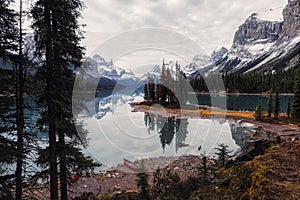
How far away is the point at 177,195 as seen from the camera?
11.7 metres

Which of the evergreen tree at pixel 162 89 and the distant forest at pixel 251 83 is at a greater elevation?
the distant forest at pixel 251 83

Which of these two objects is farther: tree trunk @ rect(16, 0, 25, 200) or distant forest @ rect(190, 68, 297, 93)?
distant forest @ rect(190, 68, 297, 93)

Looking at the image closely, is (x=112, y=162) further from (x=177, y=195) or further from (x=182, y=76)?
(x=182, y=76)

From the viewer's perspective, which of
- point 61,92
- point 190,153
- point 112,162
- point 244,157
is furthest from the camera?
point 190,153

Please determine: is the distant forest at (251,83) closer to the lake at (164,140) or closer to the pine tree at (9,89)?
the lake at (164,140)

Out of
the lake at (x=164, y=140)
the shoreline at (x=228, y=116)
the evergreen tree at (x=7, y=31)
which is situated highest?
the evergreen tree at (x=7, y=31)

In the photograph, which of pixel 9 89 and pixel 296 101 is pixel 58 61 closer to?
pixel 9 89

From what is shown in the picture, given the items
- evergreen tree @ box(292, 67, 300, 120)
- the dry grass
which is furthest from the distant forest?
evergreen tree @ box(292, 67, 300, 120)

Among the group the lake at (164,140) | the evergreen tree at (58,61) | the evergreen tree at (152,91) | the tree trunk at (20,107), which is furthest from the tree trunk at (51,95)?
the evergreen tree at (152,91)

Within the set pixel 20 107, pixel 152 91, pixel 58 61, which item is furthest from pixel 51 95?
pixel 152 91

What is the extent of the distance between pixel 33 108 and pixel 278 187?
8.83m

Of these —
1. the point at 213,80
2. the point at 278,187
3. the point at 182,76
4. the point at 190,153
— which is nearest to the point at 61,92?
the point at 278,187

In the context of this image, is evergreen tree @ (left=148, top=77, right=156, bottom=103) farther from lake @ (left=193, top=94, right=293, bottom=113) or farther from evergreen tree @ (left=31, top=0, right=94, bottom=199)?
evergreen tree @ (left=31, top=0, right=94, bottom=199)

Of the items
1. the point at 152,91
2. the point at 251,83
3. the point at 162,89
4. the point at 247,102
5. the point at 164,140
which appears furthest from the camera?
the point at 251,83
